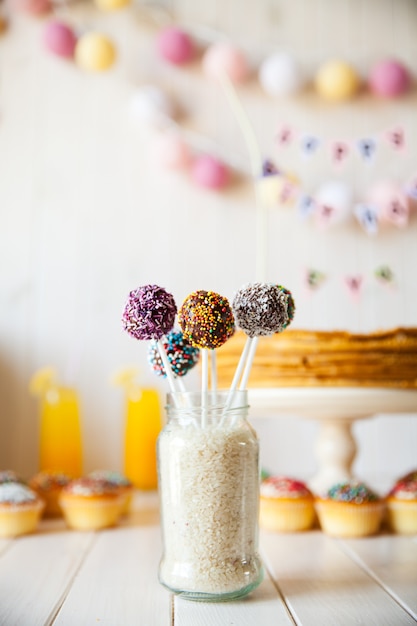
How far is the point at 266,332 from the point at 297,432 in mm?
1075

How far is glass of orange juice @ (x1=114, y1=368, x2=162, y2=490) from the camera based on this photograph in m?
1.58

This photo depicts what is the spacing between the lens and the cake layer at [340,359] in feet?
3.52

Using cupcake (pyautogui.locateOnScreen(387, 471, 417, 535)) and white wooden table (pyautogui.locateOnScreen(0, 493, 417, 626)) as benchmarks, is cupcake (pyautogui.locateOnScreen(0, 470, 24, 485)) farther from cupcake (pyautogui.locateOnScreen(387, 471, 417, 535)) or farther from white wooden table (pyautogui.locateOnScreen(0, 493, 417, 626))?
cupcake (pyautogui.locateOnScreen(387, 471, 417, 535))

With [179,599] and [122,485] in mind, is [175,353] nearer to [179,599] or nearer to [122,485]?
[179,599]

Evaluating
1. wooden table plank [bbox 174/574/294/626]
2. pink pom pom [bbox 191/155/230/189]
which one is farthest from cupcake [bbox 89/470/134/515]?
pink pom pom [bbox 191/155/230/189]

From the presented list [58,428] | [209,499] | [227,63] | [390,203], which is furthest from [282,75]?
[209,499]

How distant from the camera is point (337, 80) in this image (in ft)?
5.96

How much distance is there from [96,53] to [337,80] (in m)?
0.71

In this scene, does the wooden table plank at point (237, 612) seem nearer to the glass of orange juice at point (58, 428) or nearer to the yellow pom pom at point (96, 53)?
the glass of orange juice at point (58, 428)

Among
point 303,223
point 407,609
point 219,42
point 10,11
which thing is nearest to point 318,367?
point 407,609

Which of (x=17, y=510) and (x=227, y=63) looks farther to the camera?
(x=227, y=63)

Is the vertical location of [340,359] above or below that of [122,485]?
above

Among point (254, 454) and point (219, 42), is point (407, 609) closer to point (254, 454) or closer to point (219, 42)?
point (254, 454)

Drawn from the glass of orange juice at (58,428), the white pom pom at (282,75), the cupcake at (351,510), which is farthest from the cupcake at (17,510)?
the white pom pom at (282,75)
